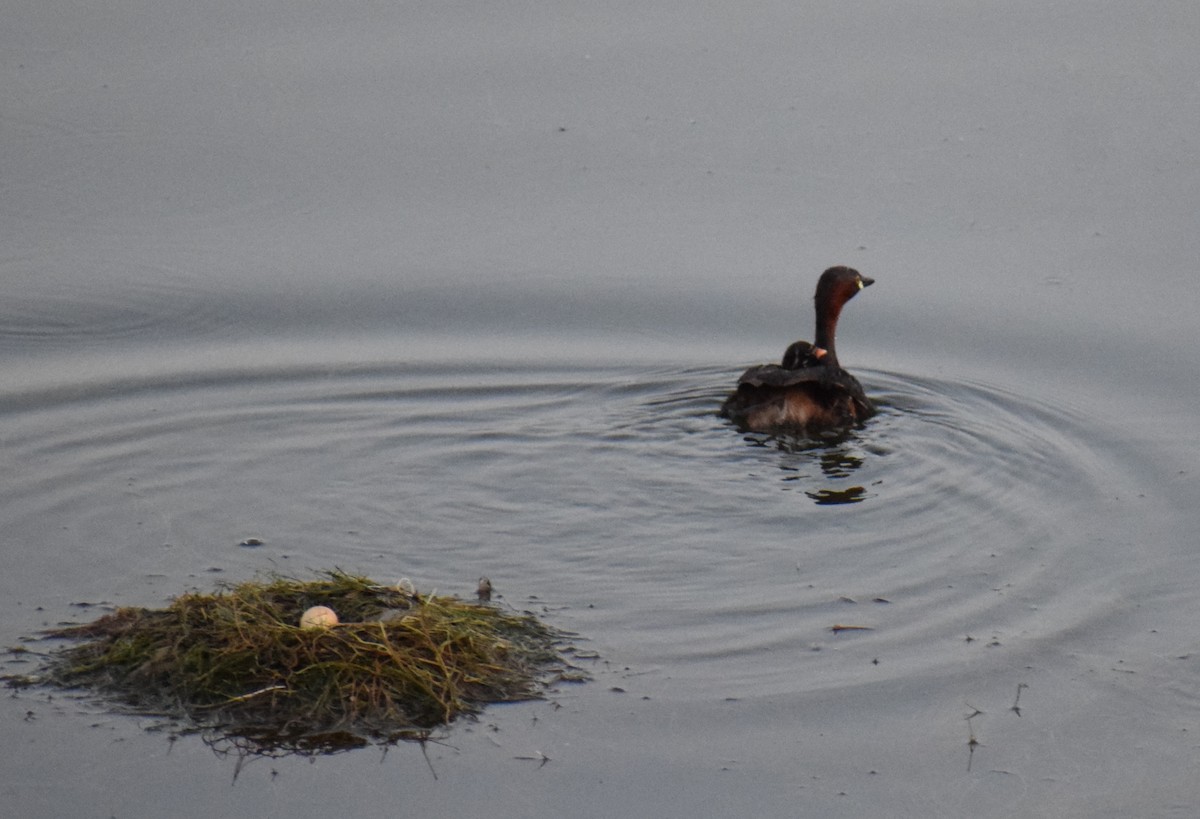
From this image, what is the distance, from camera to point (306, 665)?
24.6ft

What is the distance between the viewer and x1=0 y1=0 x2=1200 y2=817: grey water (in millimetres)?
7199

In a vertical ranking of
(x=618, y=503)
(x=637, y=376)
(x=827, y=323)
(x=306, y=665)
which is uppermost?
(x=827, y=323)

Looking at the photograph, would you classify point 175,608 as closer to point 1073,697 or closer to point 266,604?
point 266,604

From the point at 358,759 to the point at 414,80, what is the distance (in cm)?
885

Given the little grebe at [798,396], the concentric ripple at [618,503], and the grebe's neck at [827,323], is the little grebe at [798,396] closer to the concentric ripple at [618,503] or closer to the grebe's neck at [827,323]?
the concentric ripple at [618,503]

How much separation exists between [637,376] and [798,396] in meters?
1.28

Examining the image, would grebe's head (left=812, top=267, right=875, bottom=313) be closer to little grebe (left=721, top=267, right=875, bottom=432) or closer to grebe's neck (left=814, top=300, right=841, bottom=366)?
grebe's neck (left=814, top=300, right=841, bottom=366)

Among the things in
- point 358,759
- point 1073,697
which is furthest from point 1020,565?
point 358,759

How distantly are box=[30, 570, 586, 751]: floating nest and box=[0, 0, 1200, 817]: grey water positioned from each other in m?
0.19

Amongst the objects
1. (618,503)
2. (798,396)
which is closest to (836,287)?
(798,396)

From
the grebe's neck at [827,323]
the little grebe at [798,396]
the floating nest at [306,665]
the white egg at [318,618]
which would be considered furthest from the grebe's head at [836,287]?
the white egg at [318,618]

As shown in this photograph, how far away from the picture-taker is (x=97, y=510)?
31.9 feet

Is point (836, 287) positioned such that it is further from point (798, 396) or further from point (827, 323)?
point (798, 396)

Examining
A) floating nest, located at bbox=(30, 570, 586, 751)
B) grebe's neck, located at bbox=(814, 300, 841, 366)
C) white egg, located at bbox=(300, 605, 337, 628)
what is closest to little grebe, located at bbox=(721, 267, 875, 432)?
grebe's neck, located at bbox=(814, 300, 841, 366)
